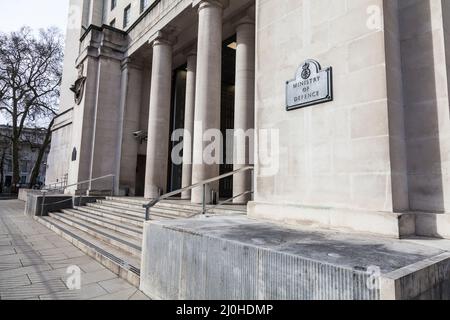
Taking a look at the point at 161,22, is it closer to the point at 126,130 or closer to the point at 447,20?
the point at 126,130

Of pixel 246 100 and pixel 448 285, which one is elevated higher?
pixel 246 100

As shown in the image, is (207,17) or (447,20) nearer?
(447,20)

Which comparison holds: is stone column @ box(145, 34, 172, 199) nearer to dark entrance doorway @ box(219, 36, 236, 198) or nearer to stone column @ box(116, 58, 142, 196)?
stone column @ box(116, 58, 142, 196)

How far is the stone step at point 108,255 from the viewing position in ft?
16.6

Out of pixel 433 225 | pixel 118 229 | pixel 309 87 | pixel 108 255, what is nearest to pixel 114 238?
pixel 118 229

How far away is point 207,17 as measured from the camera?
10305 mm

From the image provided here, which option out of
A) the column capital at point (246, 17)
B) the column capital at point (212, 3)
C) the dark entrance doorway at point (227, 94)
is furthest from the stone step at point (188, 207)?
the column capital at point (246, 17)

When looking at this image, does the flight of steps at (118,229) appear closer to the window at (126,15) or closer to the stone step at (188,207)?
the stone step at (188,207)

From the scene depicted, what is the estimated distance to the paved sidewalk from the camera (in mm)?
4375

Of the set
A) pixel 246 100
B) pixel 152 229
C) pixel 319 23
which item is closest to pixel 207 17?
pixel 246 100

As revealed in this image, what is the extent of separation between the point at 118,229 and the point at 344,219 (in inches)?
251
